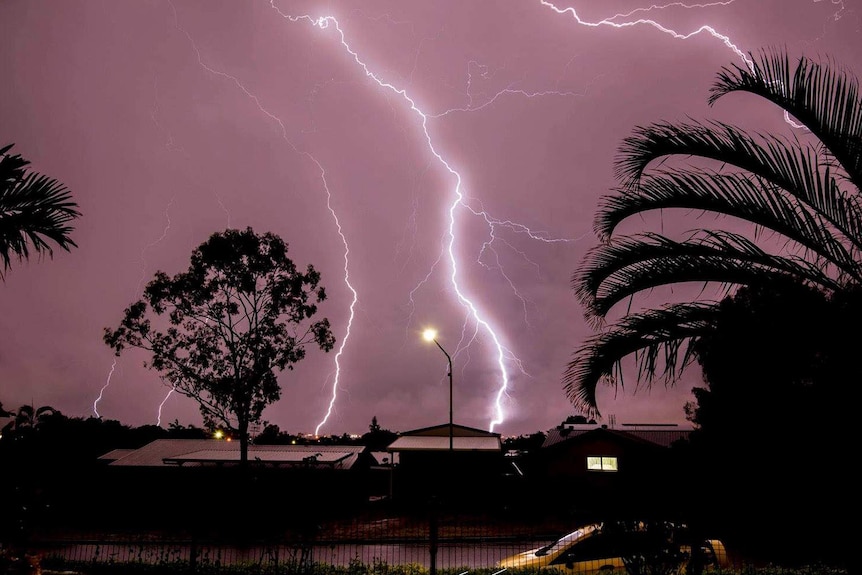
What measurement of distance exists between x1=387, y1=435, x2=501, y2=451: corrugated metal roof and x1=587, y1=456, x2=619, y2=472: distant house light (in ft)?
14.4

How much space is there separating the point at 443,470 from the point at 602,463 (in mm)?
7646

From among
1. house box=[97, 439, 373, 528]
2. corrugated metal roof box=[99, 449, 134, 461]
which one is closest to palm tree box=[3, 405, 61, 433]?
house box=[97, 439, 373, 528]

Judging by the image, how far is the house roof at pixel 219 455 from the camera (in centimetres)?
2395

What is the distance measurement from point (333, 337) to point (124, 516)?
13518mm

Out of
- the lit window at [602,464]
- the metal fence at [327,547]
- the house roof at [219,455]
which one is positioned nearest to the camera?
the metal fence at [327,547]

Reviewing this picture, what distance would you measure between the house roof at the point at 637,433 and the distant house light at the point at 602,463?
4.00 feet

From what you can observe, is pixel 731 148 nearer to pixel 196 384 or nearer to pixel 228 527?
pixel 196 384

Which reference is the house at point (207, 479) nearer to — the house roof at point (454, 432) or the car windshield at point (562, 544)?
the house roof at point (454, 432)

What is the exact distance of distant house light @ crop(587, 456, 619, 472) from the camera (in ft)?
88.1

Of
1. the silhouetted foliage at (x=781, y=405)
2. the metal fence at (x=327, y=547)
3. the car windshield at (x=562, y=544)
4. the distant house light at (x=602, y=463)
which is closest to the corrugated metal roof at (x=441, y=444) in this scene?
the metal fence at (x=327, y=547)

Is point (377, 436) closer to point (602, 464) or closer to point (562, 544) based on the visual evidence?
point (602, 464)

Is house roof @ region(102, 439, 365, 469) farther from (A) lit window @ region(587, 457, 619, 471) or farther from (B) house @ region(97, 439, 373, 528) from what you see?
(A) lit window @ region(587, 457, 619, 471)

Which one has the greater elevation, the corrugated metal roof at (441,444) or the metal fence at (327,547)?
the corrugated metal roof at (441,444)

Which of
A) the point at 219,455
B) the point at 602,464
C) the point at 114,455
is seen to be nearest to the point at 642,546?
the point at 602,464
